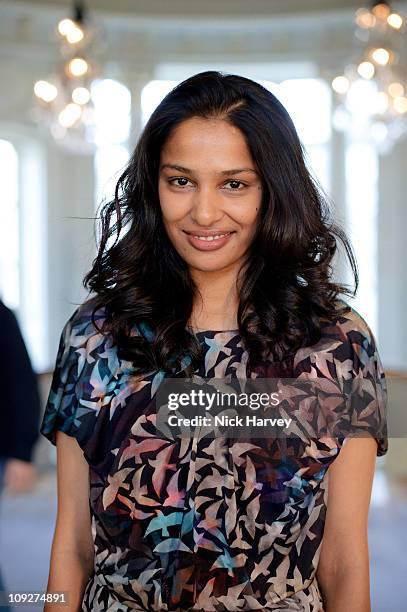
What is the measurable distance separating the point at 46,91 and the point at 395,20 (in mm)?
1350

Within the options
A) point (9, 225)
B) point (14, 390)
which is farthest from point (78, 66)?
point (14, 390)

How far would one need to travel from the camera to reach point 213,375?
0.98 m

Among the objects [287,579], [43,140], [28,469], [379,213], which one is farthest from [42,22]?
[287,579]

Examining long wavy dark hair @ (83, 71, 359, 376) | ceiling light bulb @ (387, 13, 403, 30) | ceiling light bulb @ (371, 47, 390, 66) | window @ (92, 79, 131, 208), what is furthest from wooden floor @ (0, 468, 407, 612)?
window @ (92, 79, 131, 208)

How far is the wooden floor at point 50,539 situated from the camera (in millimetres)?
1085

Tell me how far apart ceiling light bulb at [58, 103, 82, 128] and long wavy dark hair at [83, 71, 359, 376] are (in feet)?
8.03

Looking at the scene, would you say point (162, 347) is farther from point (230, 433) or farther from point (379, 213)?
point (379, 213)

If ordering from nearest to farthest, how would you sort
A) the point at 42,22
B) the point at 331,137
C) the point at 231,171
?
the point at 231,171, the point at 42,22, the point at 331,137

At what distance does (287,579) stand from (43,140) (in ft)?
14.4

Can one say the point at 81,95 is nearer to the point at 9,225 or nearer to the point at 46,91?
the point at 46,91

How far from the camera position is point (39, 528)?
1.19 m

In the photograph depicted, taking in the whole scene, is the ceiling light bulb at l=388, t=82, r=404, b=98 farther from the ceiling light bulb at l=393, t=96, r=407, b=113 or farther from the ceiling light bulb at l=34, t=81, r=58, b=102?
the ceiling light bulb at l=34, t=81, r=58, b=102

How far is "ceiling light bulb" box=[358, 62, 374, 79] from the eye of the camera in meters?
3.22

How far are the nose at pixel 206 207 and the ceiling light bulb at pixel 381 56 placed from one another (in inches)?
95.4
